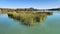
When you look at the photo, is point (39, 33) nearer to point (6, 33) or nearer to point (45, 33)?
point (45, 33)

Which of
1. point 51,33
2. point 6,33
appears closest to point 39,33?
point 51,33

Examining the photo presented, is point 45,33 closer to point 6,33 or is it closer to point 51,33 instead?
point 51,33

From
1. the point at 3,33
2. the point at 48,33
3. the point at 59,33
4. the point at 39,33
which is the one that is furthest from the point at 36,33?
the point at 3,33

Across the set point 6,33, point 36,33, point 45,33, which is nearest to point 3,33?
point 6,33

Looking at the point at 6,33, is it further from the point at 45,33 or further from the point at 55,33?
the point at 55,33

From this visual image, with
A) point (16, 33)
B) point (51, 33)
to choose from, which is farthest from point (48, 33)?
point (16, 33)
